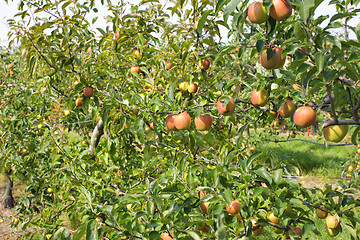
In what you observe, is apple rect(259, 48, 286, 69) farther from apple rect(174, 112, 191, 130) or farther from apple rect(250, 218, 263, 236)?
apple rect(250, 218, 263, 236)

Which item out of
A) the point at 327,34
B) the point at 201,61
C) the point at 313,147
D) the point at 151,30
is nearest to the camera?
the point at 327,34

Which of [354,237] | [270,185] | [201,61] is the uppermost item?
[201,61]

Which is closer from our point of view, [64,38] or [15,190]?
[64,38]

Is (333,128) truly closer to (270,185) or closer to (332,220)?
(270,185)

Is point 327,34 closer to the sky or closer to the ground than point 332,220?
closer to the sky

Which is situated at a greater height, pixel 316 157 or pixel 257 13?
pixel 257 13

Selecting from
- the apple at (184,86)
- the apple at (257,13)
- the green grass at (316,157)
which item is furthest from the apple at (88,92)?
the green grass at (316,157)

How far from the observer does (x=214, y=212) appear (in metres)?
1.10

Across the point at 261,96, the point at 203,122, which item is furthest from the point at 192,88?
the point at 261,96

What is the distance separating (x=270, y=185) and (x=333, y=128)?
41 cm

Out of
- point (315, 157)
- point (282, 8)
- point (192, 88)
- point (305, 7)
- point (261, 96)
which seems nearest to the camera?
point (305, 7)

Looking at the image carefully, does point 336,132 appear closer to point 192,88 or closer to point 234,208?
point 234,208

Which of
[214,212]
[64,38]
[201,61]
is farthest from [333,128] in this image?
[64,38]

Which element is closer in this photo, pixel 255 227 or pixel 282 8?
pixel 282 8
